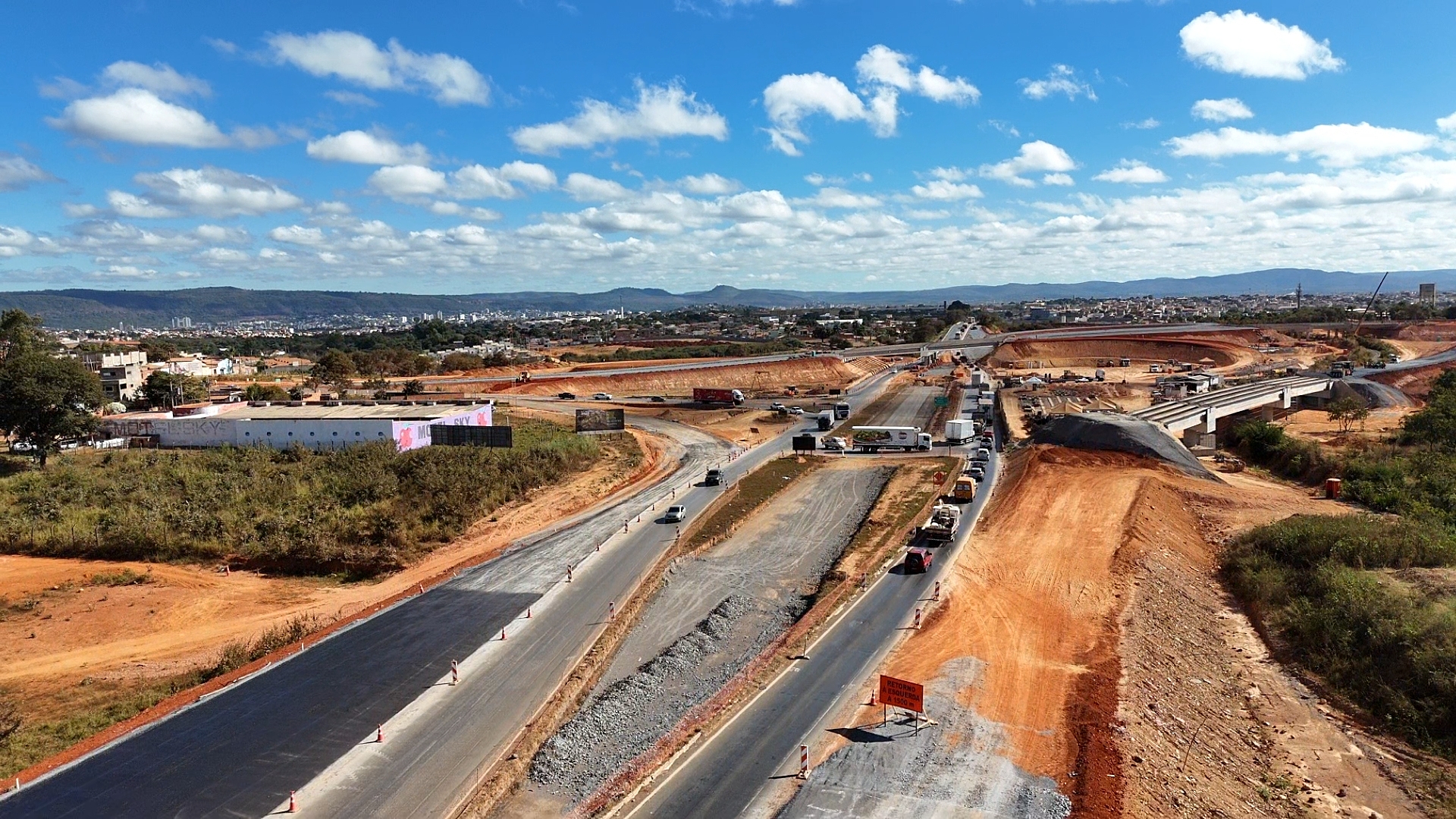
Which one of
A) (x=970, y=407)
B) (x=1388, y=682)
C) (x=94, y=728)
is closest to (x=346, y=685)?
(x=94, y=728)

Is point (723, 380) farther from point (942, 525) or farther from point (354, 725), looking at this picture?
point (354, 725)

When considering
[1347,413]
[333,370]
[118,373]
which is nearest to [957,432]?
[1347,413]

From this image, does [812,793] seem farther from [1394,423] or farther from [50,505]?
[1394,423]

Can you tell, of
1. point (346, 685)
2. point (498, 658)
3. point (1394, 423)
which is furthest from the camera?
point (1394, 423)

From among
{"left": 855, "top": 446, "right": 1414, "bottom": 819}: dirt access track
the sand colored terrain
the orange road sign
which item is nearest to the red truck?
the sand colored terrain

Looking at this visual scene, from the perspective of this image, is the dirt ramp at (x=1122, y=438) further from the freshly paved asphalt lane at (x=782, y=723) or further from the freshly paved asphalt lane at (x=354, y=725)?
the freshly paved asphalt lane at (x=354, y=725)

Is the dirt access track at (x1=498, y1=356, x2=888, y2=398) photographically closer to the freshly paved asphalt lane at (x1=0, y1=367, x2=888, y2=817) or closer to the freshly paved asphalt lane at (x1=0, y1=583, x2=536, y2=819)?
the freshly paved asphalt lane at (x1=0, y1=367, x2=888, y2=817)
